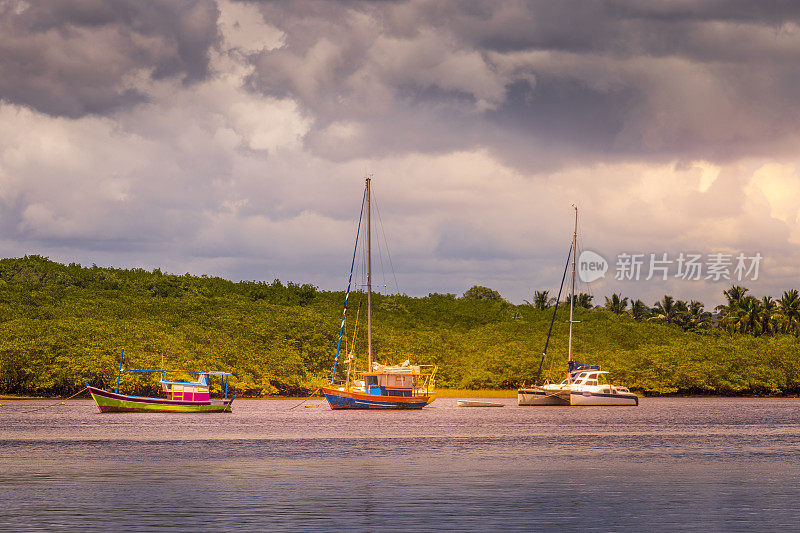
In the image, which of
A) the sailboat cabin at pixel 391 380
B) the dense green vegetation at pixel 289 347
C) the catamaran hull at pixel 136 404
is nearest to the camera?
the catamaran hull at pixel 136 404

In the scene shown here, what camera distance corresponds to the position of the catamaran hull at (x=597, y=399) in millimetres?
116625

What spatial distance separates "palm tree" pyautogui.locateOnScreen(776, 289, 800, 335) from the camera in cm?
19238

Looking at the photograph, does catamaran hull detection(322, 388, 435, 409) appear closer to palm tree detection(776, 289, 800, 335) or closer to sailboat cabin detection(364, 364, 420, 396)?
sailboat cabin detection(364, 364, 420, 396)

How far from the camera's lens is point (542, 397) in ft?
384

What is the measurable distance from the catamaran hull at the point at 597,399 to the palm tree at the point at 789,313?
87.6m

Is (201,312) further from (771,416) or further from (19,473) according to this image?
(19,473)

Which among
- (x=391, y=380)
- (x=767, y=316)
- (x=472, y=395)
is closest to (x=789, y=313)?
(x=767, y=316)

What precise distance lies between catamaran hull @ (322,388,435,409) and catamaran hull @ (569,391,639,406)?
24044mm

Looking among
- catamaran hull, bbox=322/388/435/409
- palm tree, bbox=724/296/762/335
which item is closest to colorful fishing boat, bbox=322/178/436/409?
catamaran hull, bbox=322/388/435/409

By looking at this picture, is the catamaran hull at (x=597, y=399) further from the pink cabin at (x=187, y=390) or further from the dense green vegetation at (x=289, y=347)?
the pink cabin at (x=187, y=390)

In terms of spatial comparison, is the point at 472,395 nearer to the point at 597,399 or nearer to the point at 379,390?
the point at 597,399

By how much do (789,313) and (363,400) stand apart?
412 feet

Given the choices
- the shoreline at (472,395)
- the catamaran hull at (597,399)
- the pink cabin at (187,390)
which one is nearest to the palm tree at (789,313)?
the shoreline at (472,395)

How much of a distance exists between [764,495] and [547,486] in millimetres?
8176
